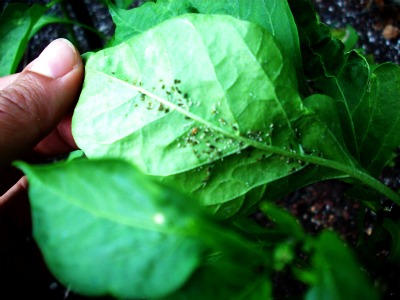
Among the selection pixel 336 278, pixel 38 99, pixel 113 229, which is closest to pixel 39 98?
pixel 38 99

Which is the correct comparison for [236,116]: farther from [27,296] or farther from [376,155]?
[27,296]

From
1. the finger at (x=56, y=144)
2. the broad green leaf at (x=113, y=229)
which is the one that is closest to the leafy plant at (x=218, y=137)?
the broad green leaf at (x=113, y=229)

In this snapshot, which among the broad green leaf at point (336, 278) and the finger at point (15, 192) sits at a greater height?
the broad green leaf at point (336, 278)

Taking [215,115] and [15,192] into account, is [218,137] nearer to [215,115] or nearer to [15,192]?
[215,115]

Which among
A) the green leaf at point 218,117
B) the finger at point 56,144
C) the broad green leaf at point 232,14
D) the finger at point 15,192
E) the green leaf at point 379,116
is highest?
the broad green leaf at point 232,14

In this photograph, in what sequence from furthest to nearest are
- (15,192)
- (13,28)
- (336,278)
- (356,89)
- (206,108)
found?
1. (15,192)
2. (13,28)
3. (356,89)
4. (206,108)
5. (336,278)

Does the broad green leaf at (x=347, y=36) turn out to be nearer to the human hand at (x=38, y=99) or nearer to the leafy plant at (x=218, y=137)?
the leafy plant at (x=218, y=137)

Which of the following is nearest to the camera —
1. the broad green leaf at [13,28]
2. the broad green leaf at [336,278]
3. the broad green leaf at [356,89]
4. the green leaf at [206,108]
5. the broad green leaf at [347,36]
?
the broad green leaf at [336,278]

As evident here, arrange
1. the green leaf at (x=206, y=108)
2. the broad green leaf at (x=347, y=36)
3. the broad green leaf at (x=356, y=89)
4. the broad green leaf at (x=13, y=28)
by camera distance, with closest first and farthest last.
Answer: the green leaf at (x=206, y=108) → the broad green leaf at (x=356, y=89) → the broad green leaf at (x=13, y=28) → the broad green leaf at (x=347, y=36)
